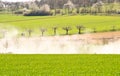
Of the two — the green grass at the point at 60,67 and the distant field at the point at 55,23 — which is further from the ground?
the green grass at the point at 60,67

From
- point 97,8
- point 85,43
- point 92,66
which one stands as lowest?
point 97,8

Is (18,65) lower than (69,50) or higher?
higher

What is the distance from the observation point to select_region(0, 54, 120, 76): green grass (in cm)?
2486

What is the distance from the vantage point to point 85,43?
75938mm

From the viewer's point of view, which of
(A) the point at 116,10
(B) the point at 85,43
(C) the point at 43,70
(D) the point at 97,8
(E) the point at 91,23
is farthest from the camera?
(D) the point at 97,8

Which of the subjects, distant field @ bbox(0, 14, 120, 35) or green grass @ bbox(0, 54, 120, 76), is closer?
green grass @ bbox(0, 54, 120, 76)

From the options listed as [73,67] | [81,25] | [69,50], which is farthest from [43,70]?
[81,25]

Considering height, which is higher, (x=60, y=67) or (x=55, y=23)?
(x=60, y=67)

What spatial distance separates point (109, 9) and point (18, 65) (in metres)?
117

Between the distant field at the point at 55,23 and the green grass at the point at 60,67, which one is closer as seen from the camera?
the green grass at the point at 60,67

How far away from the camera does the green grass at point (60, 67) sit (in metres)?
24.9

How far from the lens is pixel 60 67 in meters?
27.7

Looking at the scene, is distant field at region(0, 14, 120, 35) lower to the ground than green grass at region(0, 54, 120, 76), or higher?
lower

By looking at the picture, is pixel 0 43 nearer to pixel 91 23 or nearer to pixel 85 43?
pixel 85 43
